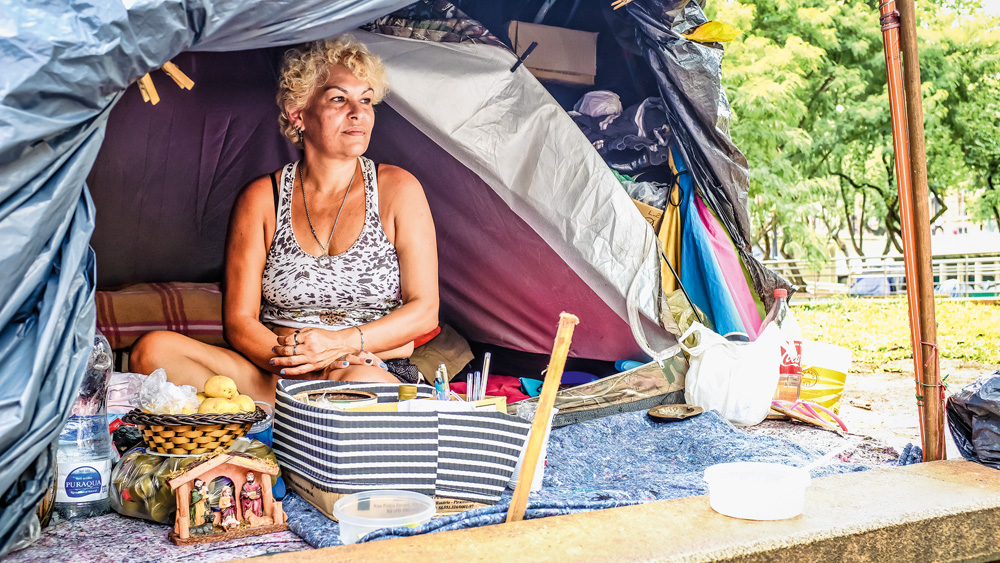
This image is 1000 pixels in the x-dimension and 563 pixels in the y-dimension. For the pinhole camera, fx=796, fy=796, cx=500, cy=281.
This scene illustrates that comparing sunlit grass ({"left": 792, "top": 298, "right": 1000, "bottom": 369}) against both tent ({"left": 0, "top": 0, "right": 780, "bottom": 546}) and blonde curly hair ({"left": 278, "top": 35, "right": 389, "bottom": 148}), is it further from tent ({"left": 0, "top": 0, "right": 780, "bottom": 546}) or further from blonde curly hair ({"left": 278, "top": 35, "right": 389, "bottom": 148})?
blonde curly hair ({"left": 278, "top": 35, "right": 389, "bottom": 148})

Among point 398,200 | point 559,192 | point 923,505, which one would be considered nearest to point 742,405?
point 559,192

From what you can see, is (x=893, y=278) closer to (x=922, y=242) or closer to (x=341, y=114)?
(x=922, y=242)

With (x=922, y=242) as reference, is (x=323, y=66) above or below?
above

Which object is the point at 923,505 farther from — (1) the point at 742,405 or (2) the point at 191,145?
(2) the point at 191,145

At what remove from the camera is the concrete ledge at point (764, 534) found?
1.50 meters

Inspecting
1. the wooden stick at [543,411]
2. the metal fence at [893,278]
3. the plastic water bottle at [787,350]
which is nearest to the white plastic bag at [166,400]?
the wooden stick at [543,411]

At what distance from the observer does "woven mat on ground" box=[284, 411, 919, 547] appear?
71.0 inches

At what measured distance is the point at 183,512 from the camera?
176 cm

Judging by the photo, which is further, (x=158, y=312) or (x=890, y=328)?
(x=890, y=328)

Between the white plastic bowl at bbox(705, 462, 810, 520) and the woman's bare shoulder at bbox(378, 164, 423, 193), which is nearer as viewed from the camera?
the white plastic bowl at bbox(705, 462, 810, 520)

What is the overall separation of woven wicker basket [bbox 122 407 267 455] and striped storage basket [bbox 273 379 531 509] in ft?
0.51

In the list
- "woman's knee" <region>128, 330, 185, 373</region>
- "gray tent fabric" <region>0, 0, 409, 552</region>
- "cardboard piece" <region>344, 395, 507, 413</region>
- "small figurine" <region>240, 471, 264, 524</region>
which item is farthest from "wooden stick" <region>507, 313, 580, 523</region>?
"woman's knee" <region>128, 330, 185, 373</region>

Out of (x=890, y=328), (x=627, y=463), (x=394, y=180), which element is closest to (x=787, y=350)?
(x=627, y=463)

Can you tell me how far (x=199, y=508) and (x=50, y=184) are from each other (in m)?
0.76
